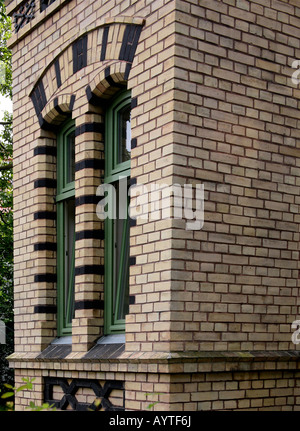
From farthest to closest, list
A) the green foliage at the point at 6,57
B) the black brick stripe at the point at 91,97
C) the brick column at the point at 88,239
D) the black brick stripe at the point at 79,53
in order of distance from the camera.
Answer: the green foliage at the point at 6,57 → the black brick stripe at the point at 79,53 → the black brick stripe at the point at 91,97 → the brick column at the point at 88,239

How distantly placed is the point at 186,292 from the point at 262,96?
2126 mm

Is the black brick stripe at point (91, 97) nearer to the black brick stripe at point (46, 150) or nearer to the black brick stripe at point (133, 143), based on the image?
the black brick stripe at point (133, 143)

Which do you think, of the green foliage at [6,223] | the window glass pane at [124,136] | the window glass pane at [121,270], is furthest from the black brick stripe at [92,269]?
the green foliage at [6,223]

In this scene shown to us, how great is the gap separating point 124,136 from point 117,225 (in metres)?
0.97

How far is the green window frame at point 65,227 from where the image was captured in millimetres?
8469

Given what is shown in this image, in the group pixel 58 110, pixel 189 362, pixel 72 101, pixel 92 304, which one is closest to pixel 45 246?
pixel 92 304

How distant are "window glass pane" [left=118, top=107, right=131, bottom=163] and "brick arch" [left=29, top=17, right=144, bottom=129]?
0.30 metres

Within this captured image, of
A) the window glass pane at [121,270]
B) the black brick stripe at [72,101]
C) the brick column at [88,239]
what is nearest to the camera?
the window glass pane at [121,270]

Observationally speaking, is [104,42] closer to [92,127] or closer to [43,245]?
[92,127]

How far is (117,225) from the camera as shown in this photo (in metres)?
7.65

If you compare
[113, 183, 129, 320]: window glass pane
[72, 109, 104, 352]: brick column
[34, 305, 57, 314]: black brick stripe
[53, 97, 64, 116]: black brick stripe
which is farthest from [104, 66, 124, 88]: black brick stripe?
[34, 305, 57, 314]: black brick stripe

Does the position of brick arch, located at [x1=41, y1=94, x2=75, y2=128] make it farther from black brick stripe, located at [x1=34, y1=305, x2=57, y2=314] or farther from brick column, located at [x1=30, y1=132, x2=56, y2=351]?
black brick stripe, located at [x1=34, y1=305, x2=57, y2=314]

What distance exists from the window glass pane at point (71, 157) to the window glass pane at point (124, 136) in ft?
3.55

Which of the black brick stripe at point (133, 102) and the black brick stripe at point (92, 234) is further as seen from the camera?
the black brick stripe at point (92, 234)
